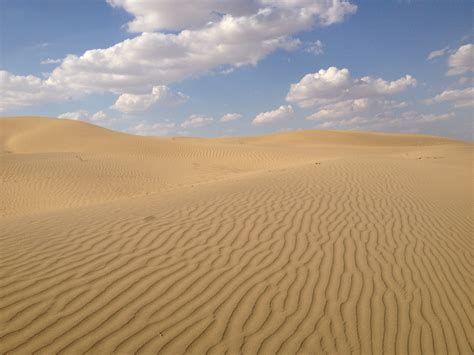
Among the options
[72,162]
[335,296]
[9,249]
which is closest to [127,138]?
[72,162]

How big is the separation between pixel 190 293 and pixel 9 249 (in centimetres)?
289

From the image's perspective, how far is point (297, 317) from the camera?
402 centimetres

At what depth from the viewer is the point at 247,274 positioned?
4801 mm

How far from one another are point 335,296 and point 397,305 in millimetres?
741

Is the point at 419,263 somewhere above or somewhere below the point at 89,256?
below

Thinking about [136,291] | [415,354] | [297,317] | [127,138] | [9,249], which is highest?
[127,138]

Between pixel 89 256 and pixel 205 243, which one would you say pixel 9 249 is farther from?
pixel 205 243

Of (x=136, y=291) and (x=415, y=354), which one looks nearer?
(x=415, y=354)

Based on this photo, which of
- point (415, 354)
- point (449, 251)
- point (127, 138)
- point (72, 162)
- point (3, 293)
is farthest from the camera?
point (127, 138)

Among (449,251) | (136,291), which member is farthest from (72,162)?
(449,251)

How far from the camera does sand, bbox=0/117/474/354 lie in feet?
11.9

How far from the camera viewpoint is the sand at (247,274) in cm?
362

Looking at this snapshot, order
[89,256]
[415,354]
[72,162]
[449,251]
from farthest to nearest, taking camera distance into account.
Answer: [72,162]
[449,251]
[89,256]
[415,354]

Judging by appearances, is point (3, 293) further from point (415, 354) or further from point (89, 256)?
point (415, 354)
